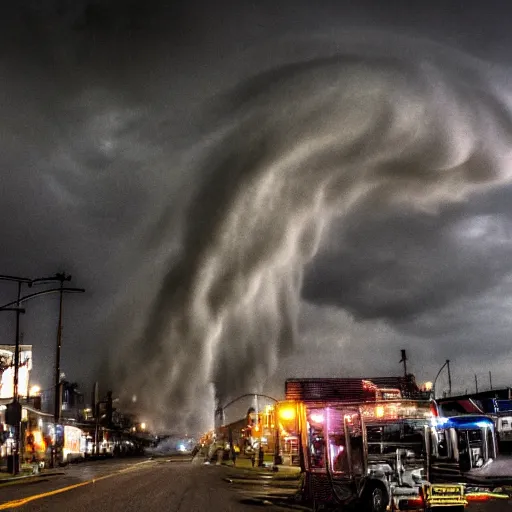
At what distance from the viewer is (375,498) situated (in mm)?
16062

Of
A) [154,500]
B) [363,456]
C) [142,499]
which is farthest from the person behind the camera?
[142,499]

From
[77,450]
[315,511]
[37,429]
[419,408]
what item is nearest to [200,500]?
[315,511]

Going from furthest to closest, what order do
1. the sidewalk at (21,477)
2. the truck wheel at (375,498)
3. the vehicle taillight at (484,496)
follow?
1. the sidewalk at (21,477)
2. the vehicle taillight at (484,496)
3. the truck wheel at (375,498)

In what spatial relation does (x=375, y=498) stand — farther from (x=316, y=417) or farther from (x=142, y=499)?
(x=142, y=499)

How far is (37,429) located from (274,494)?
45.0m

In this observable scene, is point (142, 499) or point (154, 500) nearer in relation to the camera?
point (154, 500)

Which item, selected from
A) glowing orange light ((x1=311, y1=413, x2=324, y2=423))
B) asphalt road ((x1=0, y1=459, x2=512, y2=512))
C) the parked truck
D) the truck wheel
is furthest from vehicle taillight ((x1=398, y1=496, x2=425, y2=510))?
glowing orange light ((x1=311, y1=413, x2=324, y2=423))

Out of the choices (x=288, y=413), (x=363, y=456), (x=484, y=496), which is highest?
(x=288, y=413)

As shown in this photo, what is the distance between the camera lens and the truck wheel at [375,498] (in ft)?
52.5

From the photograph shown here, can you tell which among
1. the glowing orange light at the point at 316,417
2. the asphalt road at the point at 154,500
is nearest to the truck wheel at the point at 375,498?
the glowing orange light at the point at 316,417

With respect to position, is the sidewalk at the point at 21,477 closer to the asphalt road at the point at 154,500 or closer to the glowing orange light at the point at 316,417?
the asphalt road at the point at 154,500

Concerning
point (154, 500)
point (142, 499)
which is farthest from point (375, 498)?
point (142, 499)

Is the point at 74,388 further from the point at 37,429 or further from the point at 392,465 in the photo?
the point at 392,465

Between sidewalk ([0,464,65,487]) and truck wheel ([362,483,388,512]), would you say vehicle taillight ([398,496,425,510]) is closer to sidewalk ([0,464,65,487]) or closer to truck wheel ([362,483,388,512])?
truck wheel ([362,483,388,512])
